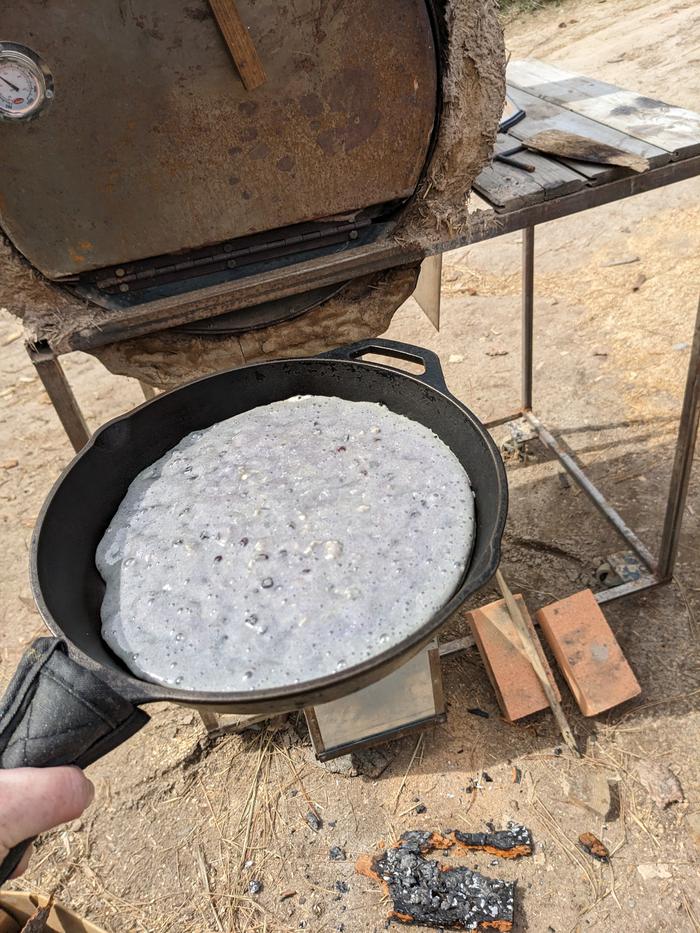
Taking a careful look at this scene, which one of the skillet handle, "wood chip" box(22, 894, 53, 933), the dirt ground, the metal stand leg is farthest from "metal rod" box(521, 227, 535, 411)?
"wood chip" box(22, 894, 53, 933)

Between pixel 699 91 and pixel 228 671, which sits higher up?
pixel 228 671

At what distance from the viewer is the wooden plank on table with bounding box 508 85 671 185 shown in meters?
1.98

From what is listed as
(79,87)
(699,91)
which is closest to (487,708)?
(79,87)

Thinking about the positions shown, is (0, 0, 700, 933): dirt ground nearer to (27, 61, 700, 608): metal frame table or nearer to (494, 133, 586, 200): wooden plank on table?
(27, 61, 700, 608): metal frame table

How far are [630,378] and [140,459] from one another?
3543 mm

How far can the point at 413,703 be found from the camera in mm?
2518

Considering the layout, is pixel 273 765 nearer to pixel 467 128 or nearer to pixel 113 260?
pixel 113 260

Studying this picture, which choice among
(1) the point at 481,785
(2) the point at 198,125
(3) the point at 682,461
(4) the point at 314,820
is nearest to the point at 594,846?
(1) the point at 481,785

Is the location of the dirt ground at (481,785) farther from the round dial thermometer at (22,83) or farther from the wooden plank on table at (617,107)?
the round dial thermometer at (22,83)

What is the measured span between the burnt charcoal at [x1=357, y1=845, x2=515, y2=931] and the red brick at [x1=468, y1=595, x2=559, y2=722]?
59cm

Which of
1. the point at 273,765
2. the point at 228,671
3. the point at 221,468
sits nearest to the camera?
the point at 228,671

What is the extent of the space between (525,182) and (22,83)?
1.36 m

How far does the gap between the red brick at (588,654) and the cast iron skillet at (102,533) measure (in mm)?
1377

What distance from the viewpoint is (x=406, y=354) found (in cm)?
176
